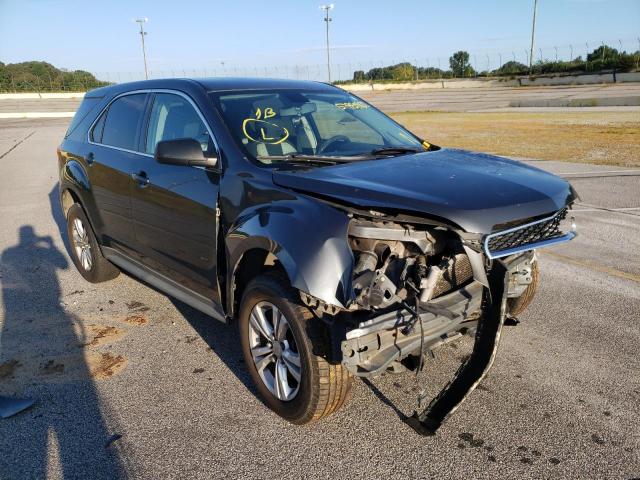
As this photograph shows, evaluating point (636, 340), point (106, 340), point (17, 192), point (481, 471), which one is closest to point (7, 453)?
point (106, 340)

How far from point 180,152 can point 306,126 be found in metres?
1.10

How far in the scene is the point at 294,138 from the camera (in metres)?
4.10

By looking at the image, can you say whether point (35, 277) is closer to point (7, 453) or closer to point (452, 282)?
point (7, 453)

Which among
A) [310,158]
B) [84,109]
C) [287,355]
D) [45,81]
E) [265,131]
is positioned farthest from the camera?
[45,81]

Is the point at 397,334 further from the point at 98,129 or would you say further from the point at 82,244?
the point at 82,244

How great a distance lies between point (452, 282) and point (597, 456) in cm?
116

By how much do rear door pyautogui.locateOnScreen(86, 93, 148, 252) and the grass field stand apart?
1110 centimetres

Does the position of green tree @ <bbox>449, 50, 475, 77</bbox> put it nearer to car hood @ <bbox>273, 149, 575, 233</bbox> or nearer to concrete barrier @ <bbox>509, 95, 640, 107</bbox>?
concrete barrier @ <bbox>509, 95, 640, 107</bbox>

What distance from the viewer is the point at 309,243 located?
2.98m

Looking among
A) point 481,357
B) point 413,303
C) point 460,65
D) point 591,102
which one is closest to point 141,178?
point 413,303

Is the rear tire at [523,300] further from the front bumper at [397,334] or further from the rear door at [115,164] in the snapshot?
the rear door at [115,164]

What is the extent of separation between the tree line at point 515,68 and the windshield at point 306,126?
53.3 m

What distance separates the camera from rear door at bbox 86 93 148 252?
475 centimetres

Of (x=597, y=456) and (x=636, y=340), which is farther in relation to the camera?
(x=636, y=340)
